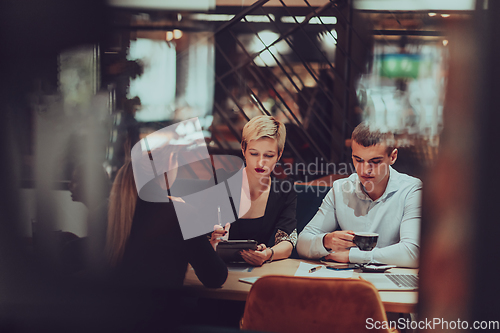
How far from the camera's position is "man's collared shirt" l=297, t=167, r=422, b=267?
1.68 m

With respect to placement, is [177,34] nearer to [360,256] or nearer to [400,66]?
[400,66]

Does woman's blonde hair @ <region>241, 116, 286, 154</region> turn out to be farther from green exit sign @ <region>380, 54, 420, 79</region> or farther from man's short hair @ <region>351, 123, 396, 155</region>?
green exit sign @ <region>380, 54, 420, 79</region>

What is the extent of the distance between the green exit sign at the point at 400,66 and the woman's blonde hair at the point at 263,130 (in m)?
1.04

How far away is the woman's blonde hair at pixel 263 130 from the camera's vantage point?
2.03 metres

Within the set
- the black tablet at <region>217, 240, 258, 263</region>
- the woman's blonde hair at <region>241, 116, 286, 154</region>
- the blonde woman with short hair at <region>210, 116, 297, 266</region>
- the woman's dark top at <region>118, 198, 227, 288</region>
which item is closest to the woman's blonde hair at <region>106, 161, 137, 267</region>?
the woman's dark top at <region>118, 198, 227, 288</region>

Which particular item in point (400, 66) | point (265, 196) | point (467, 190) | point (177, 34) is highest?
point (177, 34)

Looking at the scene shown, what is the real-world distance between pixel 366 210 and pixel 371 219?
5 cm

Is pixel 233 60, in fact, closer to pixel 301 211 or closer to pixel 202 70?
pixel 202 70

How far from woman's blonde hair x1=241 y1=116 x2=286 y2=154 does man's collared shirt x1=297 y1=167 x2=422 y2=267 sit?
16.6 inches

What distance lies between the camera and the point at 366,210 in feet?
6.30

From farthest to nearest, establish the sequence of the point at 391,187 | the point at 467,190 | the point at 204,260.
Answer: the point at 391,187 < the point at 204,260 < the point at 467,190

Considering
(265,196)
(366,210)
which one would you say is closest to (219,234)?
(265,196)

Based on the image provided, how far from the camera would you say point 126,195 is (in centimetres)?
137

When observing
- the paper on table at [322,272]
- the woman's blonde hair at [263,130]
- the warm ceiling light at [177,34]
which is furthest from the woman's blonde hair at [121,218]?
the warm ceiling light at [177,34]
